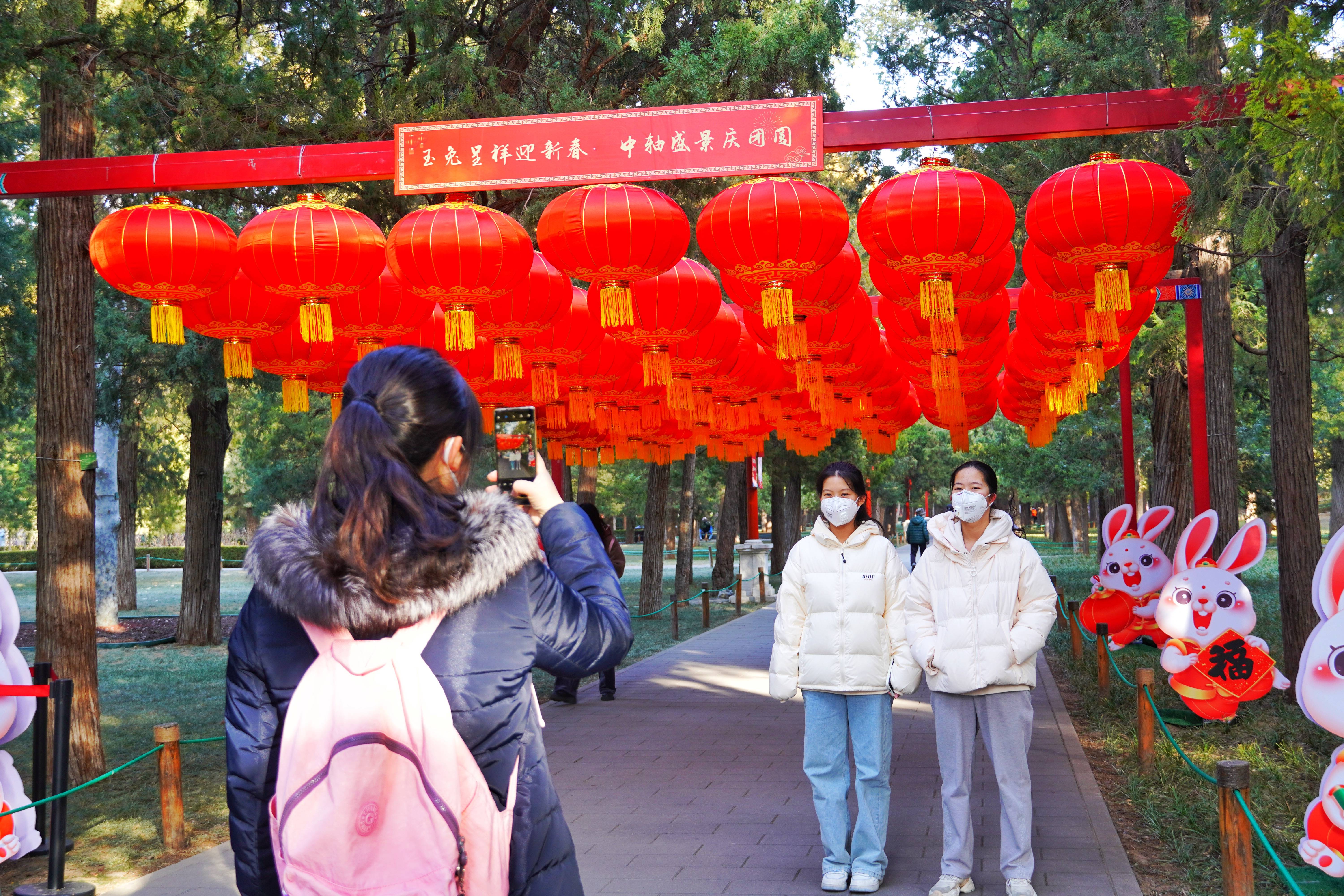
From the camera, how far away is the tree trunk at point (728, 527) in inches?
1000

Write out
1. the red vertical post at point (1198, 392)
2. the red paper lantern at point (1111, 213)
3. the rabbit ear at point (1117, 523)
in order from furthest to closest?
the rabbit ear at point (1117, 523)
the red vertical post at point (1198, 392)
the red paper lantern at point (1111, 213)

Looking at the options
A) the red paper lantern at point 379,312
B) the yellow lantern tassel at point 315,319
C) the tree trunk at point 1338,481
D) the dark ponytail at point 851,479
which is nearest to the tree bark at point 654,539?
the red paper lantern at point 379,312

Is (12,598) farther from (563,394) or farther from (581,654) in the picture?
(563,394)

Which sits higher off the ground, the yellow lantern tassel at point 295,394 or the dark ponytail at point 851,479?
the yellow lantern tassel at point 295,394

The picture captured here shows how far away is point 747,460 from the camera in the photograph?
84.2 ft

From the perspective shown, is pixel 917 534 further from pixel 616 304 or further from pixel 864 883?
pixel 864 883

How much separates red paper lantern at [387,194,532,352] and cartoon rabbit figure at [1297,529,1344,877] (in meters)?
4.74

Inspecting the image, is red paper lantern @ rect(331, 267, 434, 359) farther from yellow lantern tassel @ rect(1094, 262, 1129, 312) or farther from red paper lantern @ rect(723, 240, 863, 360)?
yellow lantern tassel @ rect(1094, 262, 1129, 312)

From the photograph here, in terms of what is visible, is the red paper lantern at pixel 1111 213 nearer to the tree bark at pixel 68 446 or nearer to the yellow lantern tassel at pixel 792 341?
the yellow lantern tassel at pixel 792 341

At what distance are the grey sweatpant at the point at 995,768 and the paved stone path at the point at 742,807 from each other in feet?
0.89

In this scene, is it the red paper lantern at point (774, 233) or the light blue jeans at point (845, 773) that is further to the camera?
the red paper lantern at point (774, 233)

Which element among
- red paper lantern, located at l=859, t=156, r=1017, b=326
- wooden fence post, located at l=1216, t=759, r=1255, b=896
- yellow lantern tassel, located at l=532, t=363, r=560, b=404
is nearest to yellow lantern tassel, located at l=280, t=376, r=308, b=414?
yellow lantern tassel, located at l=532, t=363, r=560, b=404

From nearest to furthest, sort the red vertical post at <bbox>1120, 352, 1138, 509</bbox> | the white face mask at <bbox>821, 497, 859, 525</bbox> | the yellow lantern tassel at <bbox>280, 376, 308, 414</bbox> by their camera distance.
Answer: the white face mask at <bbox>821, 497, 859, 525</bbox> → the yellow lantern tassel at <bbox>280, 376, 308, 414</bbox> → the red vertical post at <bbox>1120, 352, 1138, 509</bbox>

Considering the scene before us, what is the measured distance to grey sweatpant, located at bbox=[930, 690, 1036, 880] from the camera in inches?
198
